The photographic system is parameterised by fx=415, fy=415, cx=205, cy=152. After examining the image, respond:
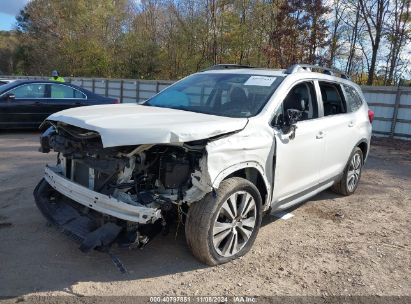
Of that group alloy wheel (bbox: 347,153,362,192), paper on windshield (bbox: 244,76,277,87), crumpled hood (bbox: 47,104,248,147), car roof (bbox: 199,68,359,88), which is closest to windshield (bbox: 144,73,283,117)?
paper on windshield (bbox: 244,76,277,87)

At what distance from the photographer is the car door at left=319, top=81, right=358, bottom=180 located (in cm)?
513

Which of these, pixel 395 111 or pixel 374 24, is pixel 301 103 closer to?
pixel 395 111

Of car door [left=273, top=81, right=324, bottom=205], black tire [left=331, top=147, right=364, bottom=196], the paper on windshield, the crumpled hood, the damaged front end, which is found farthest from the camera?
black tire [left=331, top=147, right=364, bottom=196]

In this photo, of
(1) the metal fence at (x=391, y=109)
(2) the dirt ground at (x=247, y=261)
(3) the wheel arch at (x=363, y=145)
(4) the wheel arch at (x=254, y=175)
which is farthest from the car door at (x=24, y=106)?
(1) the metal fence at (x=391, y=109)

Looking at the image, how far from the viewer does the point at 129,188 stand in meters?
3.47

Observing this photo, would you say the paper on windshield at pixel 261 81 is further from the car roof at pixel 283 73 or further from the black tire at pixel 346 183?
the black tire at pixel 346 183

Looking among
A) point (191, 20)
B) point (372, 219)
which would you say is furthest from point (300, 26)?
point (372, 219)

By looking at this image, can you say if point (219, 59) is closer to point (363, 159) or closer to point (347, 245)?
point (363, 159)

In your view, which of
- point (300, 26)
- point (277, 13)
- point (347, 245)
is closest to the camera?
point (347, 245)

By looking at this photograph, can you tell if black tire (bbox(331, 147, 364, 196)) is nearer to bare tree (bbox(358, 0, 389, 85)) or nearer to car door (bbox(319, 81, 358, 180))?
car door (bbox(319, 81, 358, 180))

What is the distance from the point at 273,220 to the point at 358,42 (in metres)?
23.2

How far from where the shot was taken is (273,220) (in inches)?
198

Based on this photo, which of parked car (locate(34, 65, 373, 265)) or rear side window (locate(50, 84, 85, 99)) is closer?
parked car (locate(34, 65, 373, 265))

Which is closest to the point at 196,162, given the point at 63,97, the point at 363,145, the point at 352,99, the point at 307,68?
the point at 307,68
